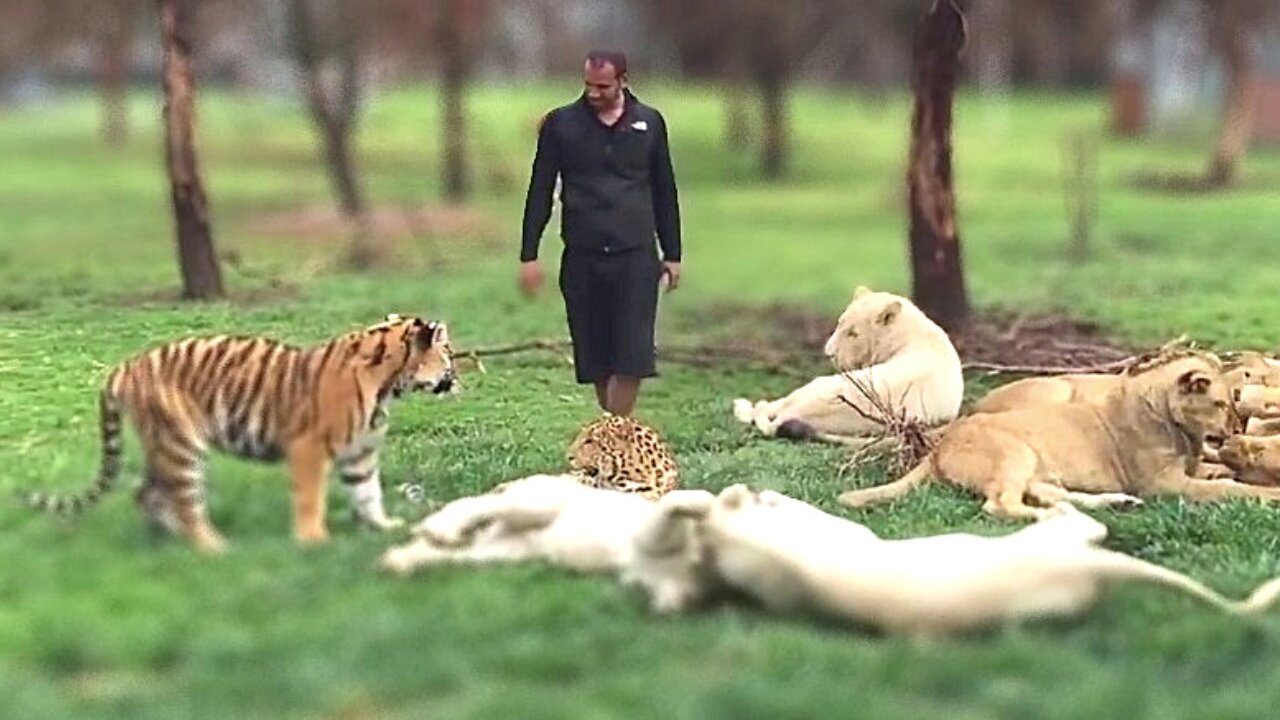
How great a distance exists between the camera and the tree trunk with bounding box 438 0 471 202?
24125 millimetres

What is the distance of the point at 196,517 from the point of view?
6.41 metres

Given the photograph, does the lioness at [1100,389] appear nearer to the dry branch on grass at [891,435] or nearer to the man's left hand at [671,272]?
the dry branch on grass at [891,435]

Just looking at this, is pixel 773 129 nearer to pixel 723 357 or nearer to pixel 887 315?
pixel 723 357

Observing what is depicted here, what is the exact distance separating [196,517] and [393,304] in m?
5.85

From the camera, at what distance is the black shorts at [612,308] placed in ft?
26.6

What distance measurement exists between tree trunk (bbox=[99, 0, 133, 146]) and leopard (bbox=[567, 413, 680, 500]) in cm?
1631

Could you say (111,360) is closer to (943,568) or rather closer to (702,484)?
(702,484)

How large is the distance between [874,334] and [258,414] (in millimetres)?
3568

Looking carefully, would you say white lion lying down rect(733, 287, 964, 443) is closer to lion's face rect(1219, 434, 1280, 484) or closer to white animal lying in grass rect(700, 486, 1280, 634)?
lion's face rect(1219, 434, 1280, 484)

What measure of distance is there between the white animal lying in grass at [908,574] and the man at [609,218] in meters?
2.04

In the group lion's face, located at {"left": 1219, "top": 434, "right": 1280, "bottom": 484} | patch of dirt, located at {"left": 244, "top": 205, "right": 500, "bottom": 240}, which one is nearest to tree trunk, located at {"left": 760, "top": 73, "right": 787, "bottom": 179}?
patch of dirt, located at {"left": 244, "top": 205, "right": 500, "bottom": 240}

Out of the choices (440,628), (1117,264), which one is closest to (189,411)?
(440,628)

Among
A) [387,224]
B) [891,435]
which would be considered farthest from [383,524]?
[387,224]

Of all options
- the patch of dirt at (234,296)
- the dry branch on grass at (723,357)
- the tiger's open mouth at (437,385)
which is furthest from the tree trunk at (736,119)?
the tiger's open mouth at (437,385)
